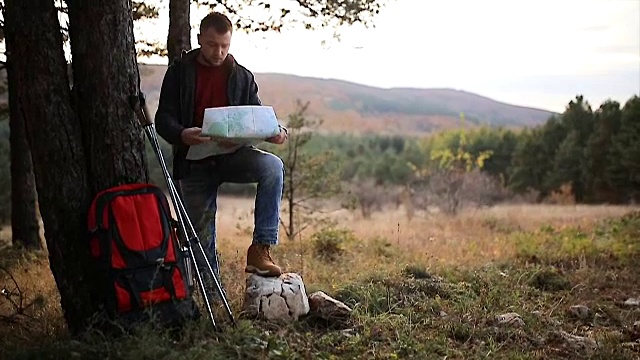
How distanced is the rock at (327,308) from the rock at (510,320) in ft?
3.18

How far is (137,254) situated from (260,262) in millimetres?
965

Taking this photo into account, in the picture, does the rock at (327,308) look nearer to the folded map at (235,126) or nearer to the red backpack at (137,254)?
the red backpack at (137,254)

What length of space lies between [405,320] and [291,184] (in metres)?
7.58

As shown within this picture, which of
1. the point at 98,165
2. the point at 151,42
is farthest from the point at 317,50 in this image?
the point at 98,165

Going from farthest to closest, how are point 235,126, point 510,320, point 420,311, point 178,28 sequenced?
point 178,28, point 420,311, point 510,320, point 235,126

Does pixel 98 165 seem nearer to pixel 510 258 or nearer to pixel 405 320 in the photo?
pixel 405 320

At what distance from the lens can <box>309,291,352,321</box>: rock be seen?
169 inches

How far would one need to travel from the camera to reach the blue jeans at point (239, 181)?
416cm

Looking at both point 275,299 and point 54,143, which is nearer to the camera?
point 54,143

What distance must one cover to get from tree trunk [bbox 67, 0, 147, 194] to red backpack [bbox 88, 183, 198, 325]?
0.26 meters

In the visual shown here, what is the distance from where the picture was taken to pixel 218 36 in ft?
13.3

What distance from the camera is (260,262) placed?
Answer: 430 centimetres

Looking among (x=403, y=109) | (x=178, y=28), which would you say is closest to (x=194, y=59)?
(x=178, y=28)

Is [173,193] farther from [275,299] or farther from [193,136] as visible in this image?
[275,299]
